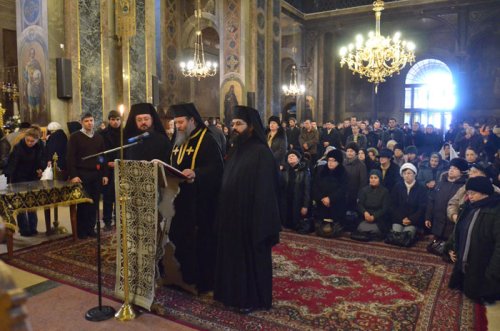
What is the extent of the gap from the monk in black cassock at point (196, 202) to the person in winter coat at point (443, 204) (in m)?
3.15

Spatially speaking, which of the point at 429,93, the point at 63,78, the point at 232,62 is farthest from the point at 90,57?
the point at 429,93

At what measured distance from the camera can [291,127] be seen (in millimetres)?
12414

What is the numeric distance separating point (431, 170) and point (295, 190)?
88.3 inches

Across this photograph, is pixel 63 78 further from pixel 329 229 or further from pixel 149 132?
pixel 329 229

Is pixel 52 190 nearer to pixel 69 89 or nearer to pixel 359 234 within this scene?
pixel 69 89

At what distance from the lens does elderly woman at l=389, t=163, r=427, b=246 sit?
6.02m

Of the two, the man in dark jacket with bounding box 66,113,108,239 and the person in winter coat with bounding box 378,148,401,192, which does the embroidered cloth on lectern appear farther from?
the person in winter coat with bounding box 378,148,401,192

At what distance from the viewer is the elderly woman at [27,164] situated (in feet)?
19.8

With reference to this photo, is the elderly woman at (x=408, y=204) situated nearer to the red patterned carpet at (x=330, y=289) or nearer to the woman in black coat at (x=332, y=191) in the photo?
the red patterned carpet at (x=330, y=289)

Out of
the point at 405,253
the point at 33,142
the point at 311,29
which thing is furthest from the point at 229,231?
the point at 311,29

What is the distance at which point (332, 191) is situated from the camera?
21.3 ft

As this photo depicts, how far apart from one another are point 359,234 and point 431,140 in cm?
683

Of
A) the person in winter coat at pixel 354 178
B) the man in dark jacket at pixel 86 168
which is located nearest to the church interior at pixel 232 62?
the man in dark jacket at pixel 86 168

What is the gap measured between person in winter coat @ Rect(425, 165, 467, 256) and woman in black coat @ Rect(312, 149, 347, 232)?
4.26 feet
